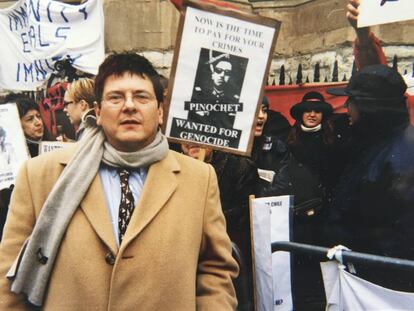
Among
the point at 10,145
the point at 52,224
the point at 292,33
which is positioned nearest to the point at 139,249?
the point at 52,224

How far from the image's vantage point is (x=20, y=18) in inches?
204

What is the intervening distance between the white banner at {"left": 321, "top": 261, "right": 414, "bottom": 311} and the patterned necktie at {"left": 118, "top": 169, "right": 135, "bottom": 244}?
1.21m

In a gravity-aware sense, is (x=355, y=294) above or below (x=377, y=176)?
below

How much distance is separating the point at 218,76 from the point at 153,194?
4.33 feet

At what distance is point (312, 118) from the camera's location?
3.96 metres

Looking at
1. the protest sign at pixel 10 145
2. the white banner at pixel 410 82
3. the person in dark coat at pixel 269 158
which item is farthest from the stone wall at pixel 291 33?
the protest sign at pixel 10 145

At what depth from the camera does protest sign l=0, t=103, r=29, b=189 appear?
4297mm

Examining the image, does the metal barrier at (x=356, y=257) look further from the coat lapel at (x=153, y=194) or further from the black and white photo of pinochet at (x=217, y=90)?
the coat lapel at (x=153, y=194)

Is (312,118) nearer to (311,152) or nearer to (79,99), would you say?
(311,152)

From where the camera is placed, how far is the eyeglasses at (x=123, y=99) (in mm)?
2447

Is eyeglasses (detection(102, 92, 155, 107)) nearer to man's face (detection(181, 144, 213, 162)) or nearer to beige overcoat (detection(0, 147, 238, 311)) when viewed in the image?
beige overcoat (detection(0, 147, 238, 311))

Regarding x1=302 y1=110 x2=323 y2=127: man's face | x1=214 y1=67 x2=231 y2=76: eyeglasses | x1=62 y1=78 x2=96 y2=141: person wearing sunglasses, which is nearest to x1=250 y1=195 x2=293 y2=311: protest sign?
x1=302 y1=110 x2=323 y2=127: man's face

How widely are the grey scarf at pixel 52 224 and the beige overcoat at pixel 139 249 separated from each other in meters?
0.04

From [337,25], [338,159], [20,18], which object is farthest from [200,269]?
[20,18]
